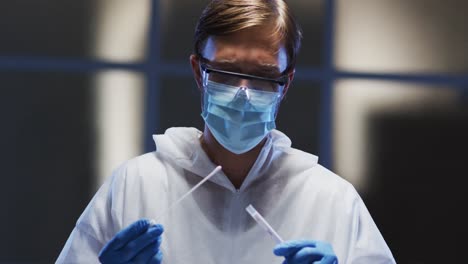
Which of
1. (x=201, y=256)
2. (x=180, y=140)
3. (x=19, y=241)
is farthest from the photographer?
(x=19, y=241)

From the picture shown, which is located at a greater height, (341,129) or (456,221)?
(341,129)

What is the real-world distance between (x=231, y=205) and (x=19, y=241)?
165 centimetres

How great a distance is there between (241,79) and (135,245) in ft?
1.21

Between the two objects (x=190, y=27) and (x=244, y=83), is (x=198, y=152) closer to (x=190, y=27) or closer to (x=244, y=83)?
(x=244, y=83)

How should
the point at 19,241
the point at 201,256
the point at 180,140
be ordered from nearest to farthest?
the point at 201,256, the point at 180,140, the point at 19,241

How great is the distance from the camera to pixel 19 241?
2.79m

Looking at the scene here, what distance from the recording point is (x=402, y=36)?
9.75ft

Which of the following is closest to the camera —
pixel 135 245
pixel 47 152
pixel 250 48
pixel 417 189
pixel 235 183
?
pixel 135 245

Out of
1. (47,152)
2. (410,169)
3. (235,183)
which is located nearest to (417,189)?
(410,169)

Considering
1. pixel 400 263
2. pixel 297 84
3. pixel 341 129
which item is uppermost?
pixel 297 84

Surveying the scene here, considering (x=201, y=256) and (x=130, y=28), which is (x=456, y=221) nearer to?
(x=130, y=28)

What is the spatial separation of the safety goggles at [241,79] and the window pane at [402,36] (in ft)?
5.09

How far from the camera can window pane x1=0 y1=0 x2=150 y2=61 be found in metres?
2.81

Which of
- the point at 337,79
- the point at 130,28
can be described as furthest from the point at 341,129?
the point at 130,28
